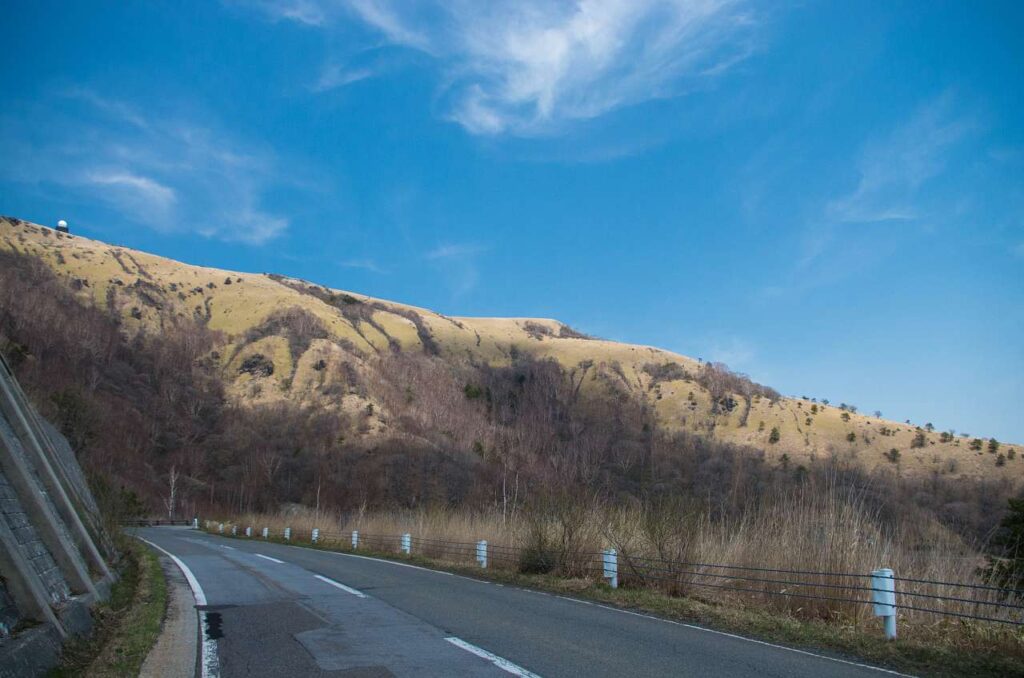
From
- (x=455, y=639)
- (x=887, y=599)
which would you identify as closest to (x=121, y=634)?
(x=455, y=639)

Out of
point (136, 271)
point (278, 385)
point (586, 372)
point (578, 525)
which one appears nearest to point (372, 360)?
point (278, 385)

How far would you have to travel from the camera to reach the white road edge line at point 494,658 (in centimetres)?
525

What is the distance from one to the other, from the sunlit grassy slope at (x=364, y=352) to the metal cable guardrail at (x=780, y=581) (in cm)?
5558

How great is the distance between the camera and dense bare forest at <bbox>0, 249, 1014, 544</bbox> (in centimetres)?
6319

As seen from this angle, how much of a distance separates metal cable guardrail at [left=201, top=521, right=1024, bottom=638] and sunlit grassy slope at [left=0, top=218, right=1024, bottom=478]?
182 ft

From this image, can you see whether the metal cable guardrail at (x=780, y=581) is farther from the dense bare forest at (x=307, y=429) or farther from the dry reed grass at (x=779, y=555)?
the dense bare forest at (x=307, y=429)

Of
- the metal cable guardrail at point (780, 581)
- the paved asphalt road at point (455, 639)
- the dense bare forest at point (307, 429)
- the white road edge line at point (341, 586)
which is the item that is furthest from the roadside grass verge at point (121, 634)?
the dense bare forest at point (307, 429)

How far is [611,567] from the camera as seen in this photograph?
466 inches

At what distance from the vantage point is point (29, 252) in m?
109

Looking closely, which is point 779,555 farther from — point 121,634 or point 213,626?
point 121,634

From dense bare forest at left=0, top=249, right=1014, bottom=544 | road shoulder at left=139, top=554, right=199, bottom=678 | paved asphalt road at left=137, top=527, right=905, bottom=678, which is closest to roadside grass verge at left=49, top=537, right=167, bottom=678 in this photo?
road shoulder at left=139, top=554, right=199, bottom=678

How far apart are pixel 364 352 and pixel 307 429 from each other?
29540 mm

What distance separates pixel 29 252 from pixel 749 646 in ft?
Result: 444

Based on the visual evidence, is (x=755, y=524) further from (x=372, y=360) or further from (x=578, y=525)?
(x=372, y=360)
